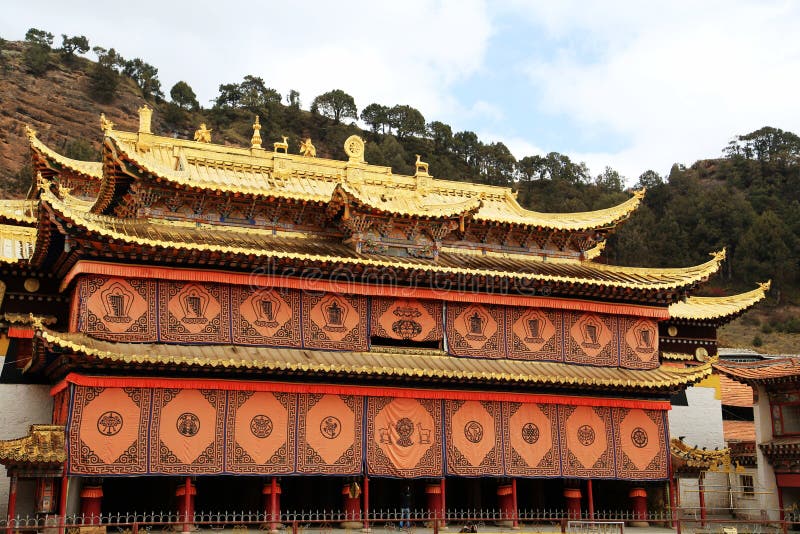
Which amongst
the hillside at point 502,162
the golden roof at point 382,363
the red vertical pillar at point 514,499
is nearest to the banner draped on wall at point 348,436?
the red vertical pillar at point 514,499

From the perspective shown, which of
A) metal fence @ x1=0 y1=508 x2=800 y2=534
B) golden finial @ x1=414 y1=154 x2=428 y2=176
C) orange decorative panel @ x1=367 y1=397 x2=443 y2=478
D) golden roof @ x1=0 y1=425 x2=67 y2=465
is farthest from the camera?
golden finial @ x1=414 y1=154 x2=428 y2=176

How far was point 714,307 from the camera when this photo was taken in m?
29.9

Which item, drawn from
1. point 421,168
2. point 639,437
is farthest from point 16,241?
point 639,437

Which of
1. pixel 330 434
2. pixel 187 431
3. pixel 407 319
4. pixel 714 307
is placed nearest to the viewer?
pixel 187 431

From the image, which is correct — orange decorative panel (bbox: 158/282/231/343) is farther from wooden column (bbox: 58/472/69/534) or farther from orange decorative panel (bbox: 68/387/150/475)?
wooden column (bbox: 58/472/69/534)

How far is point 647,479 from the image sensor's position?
2341cm

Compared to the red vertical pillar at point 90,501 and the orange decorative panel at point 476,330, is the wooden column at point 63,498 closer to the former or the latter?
the red vertical pillar at point 90,501

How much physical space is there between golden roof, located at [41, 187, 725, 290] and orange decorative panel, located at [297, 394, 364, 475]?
3.37m

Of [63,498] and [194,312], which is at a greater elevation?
[194,312]

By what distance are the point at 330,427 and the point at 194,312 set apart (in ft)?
13.6

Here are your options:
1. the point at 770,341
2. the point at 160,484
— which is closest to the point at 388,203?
the point at 160,484

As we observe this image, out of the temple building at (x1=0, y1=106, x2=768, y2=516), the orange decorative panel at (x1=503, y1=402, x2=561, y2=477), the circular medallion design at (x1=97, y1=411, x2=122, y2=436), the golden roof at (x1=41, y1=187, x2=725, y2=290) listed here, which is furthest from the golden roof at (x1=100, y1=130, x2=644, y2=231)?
the circular medallion design at (x1=97, y1=411, x2=122, y2=436)

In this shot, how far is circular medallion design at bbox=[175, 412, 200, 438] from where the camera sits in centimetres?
1925

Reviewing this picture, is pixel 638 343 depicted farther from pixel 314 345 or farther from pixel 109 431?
pixel 109 431
